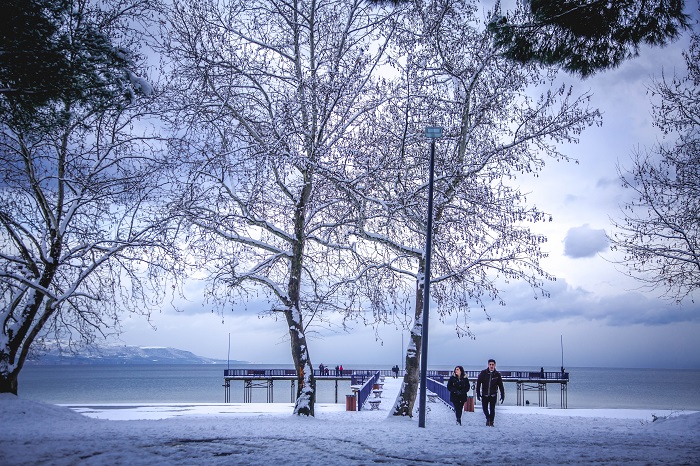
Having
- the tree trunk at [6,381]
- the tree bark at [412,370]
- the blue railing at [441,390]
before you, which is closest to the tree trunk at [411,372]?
the tree bark at [412,370]

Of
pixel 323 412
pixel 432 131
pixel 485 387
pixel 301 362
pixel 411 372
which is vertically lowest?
pixel 323 412

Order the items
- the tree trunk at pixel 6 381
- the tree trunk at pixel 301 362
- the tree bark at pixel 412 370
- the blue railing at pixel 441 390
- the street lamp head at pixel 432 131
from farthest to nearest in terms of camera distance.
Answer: the blue railing at pixel 441 390, the tree bark at pixel 412 370, the tree trunk at pixel 301 362, the tree trunk at pixel 6 381, the street lamp head at pixel 432 131

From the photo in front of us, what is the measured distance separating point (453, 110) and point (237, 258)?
26.6 ft

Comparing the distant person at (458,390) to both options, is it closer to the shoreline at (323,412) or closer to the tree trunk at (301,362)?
the tree trunk at (301,362)

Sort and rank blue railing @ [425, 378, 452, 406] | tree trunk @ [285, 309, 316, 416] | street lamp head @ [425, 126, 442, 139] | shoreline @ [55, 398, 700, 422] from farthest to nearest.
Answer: blue railing @ [425, 378, 452, 406]
shoreline @ [55, 398, 700, 422]
tree trunk @ [285, 309, 316, 416]
street lamp head @ [425, 126, 442, 139]

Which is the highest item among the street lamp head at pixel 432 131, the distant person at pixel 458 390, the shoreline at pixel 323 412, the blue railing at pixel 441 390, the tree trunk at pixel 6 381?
the street lamp head at pixel 432 131

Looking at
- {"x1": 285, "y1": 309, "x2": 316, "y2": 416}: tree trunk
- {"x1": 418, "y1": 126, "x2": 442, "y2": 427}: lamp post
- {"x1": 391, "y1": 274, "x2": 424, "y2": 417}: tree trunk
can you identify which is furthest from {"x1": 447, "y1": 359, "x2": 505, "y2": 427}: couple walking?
{"x1": 285, "y1": 309, "x2": 316, "y2": 416}: tree trunk

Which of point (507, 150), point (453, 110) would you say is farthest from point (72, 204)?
point (507, 150)

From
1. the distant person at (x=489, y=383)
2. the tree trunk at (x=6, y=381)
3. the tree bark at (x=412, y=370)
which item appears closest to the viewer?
the distant person at (x=489, y=383)

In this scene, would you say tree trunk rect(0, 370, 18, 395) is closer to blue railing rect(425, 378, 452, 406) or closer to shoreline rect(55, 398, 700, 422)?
shoreline rect(55, 398, 700, 422)

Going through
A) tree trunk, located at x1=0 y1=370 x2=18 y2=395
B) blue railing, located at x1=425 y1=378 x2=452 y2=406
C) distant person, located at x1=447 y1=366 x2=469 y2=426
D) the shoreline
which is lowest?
the shoreline

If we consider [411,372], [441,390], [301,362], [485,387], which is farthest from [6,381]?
[441,390]

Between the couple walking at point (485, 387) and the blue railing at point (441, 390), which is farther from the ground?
the couple walking at point (485, 387)

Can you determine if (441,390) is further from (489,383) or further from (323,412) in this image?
(489,383)
